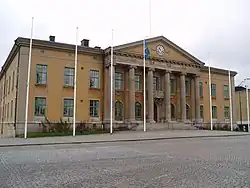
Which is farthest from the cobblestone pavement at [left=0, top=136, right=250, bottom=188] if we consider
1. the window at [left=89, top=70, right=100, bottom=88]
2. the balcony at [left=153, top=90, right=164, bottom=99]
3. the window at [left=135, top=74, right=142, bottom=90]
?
the balcony at [left=153, top=90, right=164, bottom=99]

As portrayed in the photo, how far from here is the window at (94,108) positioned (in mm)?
36656

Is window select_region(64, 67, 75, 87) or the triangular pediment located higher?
the triangular pediment

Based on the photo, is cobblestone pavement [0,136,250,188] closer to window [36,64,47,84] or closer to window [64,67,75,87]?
window [36,64,47,84]

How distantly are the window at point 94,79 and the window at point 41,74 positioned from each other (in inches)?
232

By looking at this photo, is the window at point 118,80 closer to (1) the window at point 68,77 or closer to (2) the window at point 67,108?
(1) the window at point 68,77

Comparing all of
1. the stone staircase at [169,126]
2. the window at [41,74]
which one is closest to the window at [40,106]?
the window at [41,74]

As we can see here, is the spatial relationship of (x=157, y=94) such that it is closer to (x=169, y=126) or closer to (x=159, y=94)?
(x=159, y=94)

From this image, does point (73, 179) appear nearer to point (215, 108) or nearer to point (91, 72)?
point (91, 72)

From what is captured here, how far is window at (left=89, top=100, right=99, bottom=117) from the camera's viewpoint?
3666 centimetres

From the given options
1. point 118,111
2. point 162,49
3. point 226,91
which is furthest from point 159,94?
point 226,91

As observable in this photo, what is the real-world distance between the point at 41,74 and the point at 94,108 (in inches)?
308

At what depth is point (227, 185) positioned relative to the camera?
705 centimetres

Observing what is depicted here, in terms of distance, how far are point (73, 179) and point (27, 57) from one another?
27.5m

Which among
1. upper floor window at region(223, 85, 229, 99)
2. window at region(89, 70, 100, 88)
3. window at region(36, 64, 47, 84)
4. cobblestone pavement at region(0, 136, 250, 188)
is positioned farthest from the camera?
upper floor window at region(223, 85, 229, 99)
